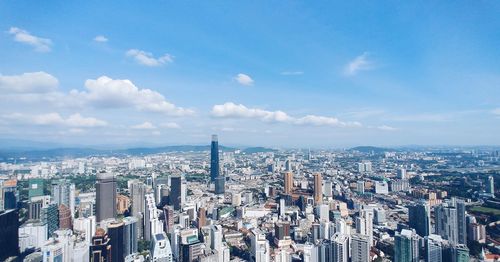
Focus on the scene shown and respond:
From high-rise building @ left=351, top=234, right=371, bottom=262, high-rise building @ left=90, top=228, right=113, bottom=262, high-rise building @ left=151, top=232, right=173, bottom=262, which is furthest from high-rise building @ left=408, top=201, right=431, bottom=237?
high-rise building @ left=90, top=228, right=113, bottom=262

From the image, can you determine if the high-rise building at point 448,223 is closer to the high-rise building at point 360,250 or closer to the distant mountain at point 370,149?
the high-rise building at point 360,250

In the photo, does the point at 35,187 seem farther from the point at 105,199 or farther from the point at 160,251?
the point at 160,251

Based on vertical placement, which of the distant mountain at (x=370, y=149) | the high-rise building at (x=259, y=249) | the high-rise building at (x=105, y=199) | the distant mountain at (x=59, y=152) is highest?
the distant mountain at (x=59, y=152)

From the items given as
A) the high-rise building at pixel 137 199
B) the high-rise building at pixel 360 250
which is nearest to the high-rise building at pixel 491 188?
the high-rise building at pixel 360 250

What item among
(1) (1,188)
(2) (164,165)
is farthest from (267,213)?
(2) (164,165)

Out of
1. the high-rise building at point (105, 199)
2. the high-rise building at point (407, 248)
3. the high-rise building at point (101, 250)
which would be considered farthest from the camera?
the high-rise building at point (105, 199)

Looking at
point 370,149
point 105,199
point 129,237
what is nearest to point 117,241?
point 129,237

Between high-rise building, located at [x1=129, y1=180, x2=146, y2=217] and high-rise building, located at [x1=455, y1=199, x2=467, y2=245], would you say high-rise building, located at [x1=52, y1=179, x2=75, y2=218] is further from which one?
high-rise building, located at [x1=455, y1=199, x2=467, y2=245]

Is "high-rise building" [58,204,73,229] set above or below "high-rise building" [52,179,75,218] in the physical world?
below
